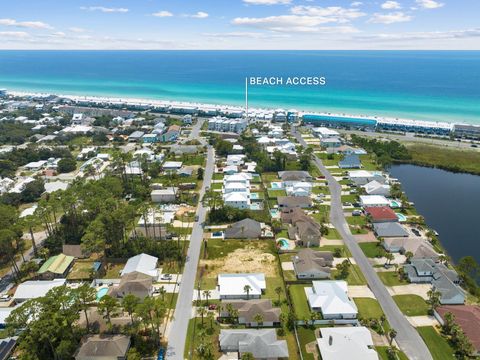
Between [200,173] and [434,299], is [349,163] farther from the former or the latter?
[434,299]

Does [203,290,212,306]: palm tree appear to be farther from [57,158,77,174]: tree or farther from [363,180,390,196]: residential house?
[57,158,77,174]: tree

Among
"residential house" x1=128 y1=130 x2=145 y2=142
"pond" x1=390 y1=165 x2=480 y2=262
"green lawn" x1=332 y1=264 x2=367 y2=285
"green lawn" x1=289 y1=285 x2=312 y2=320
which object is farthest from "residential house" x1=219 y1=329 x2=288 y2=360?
"residential house" x1=128 y1=130 x2=145 y2=142

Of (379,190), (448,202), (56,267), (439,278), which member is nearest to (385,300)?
(439,278)

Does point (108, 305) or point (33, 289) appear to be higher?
point (108, 305)

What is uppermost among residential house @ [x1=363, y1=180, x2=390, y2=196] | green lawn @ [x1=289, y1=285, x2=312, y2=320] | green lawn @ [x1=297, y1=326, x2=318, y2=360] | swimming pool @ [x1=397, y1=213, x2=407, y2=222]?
residential house @ [x1=363, y1=180, x2=390, y2=196]

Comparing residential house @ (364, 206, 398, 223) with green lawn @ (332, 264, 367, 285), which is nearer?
green lawn @ (332, 264, 367, 285)

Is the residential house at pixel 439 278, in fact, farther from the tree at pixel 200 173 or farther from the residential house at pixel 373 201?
the tree at pixel 200 173
